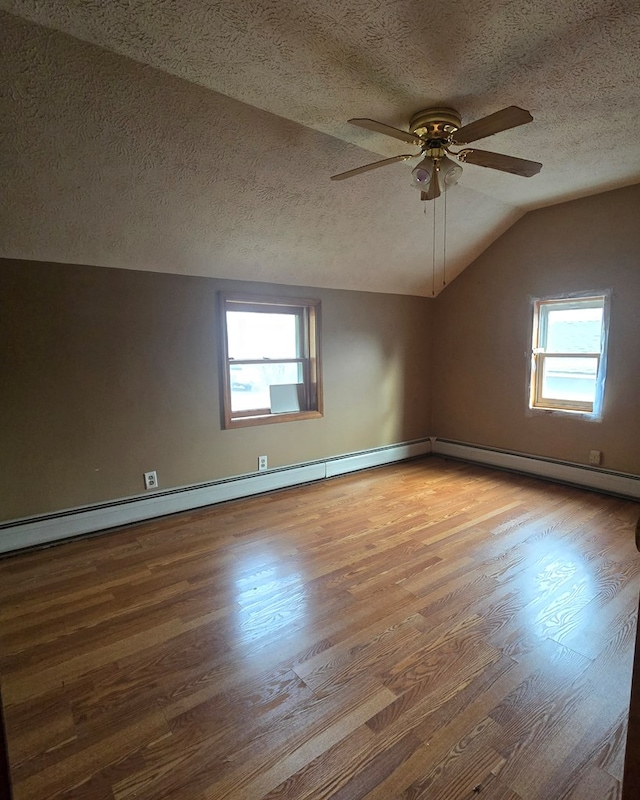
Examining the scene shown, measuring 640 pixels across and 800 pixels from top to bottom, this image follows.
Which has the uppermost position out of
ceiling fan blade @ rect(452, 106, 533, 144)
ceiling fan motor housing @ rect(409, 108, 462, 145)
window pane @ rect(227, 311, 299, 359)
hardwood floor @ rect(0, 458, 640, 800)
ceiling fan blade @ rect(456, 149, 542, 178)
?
ceiling fan motor housing @ rect(409, 108, 462, 145)

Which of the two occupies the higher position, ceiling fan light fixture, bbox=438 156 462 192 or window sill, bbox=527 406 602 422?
ceiling fan light fixture, bbox=438 156 462 192

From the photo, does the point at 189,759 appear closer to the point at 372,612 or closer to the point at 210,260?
the point at 372,612

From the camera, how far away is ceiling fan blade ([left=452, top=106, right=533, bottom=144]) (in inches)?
67.8

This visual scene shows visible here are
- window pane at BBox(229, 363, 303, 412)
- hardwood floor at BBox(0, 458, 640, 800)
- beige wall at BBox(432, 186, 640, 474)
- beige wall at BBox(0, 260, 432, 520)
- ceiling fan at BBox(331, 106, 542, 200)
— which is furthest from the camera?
window pane at BBox(229, 363, 303, 412)

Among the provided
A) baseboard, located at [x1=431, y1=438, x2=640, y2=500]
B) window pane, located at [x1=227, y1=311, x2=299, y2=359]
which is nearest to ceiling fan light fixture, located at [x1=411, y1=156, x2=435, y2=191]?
window pane, located at [x1=227, y1=311, x2=299, y2=359]

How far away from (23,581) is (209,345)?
6.71 feet

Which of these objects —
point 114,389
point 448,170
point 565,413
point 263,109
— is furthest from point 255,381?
point 565,413

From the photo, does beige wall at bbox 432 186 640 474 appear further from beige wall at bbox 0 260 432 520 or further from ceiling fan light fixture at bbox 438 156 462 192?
ceiling fan light fixture at bbox 438 156 462 192

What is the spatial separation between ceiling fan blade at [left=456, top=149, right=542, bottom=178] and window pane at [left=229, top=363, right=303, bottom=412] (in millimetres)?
2415

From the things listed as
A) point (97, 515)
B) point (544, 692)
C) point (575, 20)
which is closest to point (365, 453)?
point (97, 515)

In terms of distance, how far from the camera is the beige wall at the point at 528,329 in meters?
3.48

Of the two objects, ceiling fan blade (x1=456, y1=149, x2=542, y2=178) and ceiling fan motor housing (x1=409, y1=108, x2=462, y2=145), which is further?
ceiling fan motor housing (x1=409, y1=108, x2=462, y2=145)

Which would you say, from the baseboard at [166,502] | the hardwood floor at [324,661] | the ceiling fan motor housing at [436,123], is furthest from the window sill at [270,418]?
the ceiling fan motor housing at [436,123]

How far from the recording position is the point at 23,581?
8.05ft
